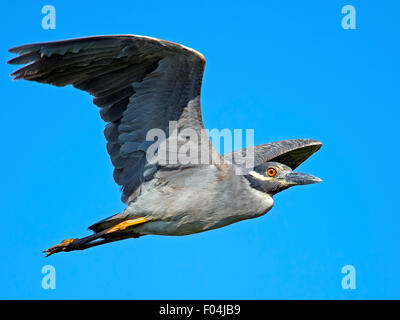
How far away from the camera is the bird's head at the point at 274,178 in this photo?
1210 centimetres

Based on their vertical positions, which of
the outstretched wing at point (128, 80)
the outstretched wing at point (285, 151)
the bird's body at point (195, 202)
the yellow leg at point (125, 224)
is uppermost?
the outstretched wing at point (128, 80)

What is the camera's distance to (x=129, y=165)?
40.1ft

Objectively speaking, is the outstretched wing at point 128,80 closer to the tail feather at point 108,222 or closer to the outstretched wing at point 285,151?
the tail feather at point 108,222

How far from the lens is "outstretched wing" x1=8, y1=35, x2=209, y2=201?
1057cm

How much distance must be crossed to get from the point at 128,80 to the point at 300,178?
136 inches

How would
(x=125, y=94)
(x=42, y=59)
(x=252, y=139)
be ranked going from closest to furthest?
(x=42, y=59) → (x=125, y=94) → (x=252, y=139)

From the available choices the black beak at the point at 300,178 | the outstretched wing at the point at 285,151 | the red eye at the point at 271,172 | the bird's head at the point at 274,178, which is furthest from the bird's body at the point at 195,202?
the outstretched wing at the point at 285,151

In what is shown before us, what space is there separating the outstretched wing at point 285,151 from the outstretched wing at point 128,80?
308 centimetres

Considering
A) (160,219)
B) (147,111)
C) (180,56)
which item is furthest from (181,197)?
(180,56)

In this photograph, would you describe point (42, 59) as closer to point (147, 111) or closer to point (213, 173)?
point (147, 111)

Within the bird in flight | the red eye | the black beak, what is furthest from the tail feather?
the black beak

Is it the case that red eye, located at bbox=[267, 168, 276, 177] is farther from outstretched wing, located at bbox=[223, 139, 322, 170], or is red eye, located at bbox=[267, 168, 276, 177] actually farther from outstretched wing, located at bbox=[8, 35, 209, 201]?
outstretched wing, located at bbox=[223, 139, 322, 170]

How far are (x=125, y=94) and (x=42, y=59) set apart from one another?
5.09 ft

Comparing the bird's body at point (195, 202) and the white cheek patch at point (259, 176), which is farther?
the white cheek patch at point (259, 176)
